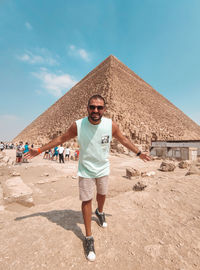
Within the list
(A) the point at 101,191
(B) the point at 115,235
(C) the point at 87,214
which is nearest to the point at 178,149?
(B) the point at 115,235

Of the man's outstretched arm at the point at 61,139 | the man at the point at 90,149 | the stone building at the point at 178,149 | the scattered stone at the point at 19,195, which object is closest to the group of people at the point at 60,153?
the scattered stone at the point at 19,195

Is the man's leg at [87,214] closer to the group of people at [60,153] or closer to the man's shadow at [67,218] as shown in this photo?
the man's shadow at [67,218]

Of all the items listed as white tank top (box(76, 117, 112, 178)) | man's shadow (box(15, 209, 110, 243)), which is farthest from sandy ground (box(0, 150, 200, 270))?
white tank top (box(76, 117, 112, 178))

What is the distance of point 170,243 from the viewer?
1.69 metres

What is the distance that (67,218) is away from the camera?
227cm

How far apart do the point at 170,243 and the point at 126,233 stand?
1.76ft

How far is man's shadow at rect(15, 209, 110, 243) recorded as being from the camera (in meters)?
1.94

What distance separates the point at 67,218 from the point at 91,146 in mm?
1449

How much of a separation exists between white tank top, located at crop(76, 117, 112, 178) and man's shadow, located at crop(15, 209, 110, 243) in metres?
0.91

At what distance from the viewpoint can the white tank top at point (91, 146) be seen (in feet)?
5.40

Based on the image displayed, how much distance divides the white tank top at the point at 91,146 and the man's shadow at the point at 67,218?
907 millimetres

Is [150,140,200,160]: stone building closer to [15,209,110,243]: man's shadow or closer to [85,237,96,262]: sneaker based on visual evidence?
[15,209,110,243]: man's shadow

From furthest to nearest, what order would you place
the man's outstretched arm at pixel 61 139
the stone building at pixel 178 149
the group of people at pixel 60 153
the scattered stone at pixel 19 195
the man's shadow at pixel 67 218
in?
the stone building at pixel 178 149
the group of people at pixel 60 153
the scattered stone at pixel 19 195
the man's shadow at pixel 67 218
the man's outstretched arm at pixel 61 139

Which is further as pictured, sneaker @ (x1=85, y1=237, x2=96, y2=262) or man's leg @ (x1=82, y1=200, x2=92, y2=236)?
man's leg @ (x1=82, y1=200, x2=92, y2=236)
